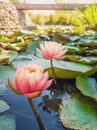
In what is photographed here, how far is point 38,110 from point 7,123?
0.13 metres

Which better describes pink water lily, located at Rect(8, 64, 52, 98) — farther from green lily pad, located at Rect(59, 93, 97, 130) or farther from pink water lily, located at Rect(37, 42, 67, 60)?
pink water lily, located at Rect(37, 42, 67, 60)

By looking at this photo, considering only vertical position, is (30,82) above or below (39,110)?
above

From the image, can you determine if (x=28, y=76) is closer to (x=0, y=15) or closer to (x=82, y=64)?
(x=82, y=64)

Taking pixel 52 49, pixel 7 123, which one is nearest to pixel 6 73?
pixel 52 49

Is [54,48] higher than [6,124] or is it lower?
higher

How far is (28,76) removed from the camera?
0.40m

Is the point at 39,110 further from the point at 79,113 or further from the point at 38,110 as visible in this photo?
the point at 79,113

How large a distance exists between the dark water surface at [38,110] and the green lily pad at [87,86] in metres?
0.06

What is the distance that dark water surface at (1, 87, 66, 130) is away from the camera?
0.50 metres


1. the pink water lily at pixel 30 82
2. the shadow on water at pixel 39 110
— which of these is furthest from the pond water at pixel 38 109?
the pink water lily at pixel 30 82

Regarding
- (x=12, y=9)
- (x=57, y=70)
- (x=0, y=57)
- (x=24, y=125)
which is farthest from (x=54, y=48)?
(x=12, y=9)

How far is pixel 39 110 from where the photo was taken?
579 millimetres

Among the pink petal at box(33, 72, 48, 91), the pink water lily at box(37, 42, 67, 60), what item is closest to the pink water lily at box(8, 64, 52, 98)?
the pink petal at box(33, 72, 48, 91)

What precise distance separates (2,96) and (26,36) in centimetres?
151
